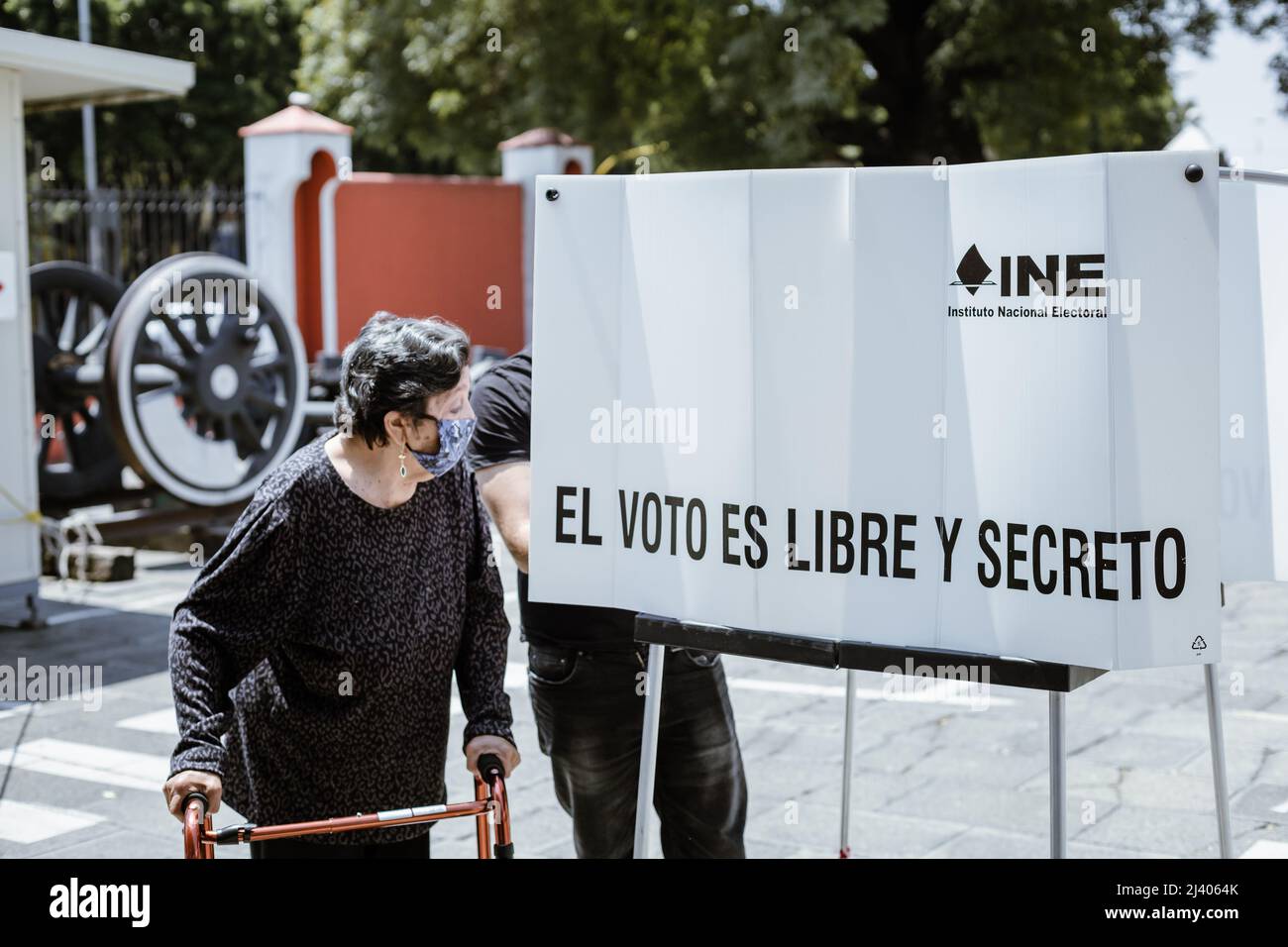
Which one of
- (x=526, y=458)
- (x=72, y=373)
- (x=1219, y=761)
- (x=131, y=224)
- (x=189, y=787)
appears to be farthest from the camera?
(x=131, y=224)

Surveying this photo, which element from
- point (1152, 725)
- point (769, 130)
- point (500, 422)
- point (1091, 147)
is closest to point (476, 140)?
point (769, 130)

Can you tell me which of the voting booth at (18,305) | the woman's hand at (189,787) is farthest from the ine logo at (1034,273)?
the voting booth at (18,305)

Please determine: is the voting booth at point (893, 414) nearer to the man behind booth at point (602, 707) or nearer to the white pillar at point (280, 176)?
the man behind booth at point (602, 707)

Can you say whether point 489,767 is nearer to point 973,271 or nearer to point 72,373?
point 973,271

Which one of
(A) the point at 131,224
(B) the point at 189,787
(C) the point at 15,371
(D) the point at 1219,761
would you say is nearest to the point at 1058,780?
(D) the point at 1219,761

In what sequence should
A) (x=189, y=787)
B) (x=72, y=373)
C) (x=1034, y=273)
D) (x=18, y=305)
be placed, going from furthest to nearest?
(x=72, y=373) < (x=18, y=305) < (x=189, y=787) < (x=1034, y=273)

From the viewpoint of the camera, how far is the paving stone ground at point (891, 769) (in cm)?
482

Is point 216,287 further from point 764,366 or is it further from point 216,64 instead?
point 216,64

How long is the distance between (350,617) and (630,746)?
2.52ft

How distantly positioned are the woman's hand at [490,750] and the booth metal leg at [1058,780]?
1.06 m

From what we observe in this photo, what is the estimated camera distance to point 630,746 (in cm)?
331

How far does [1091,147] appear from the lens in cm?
2084
